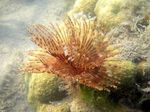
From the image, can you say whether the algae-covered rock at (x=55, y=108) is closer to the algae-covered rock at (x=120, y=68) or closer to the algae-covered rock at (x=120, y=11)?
the algae-covered rock at (x=120, y=68)

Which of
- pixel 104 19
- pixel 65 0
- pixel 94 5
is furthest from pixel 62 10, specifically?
pixel 104 19

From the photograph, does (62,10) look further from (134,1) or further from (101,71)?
(101,71)

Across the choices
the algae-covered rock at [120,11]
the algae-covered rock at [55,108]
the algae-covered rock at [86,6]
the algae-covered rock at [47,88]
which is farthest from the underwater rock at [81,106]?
the algae-covered rock at [86,6]

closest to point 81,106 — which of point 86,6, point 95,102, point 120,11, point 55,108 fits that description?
point 95,102

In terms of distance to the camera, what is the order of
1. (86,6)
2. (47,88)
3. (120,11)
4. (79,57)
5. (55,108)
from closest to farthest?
(79,57)
(55,108)
(47,88)
(120,11)
(86,6)

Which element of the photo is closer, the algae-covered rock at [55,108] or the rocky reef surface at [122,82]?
the rocky reef surface at [122,82]

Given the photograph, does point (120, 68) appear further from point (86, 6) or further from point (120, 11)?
point (86, 6)

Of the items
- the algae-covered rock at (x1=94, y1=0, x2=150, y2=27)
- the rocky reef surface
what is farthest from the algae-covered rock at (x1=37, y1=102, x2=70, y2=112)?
the algae-covered rock at (x1=94, y1=0, x2=150, y2=27)

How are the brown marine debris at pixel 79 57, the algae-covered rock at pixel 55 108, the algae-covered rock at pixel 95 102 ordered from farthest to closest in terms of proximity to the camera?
A: the algae-covered rock at pixel 55 108 → the algae-covered rock at pixel 95 102 → the brown marine debris at pixel 79 57
